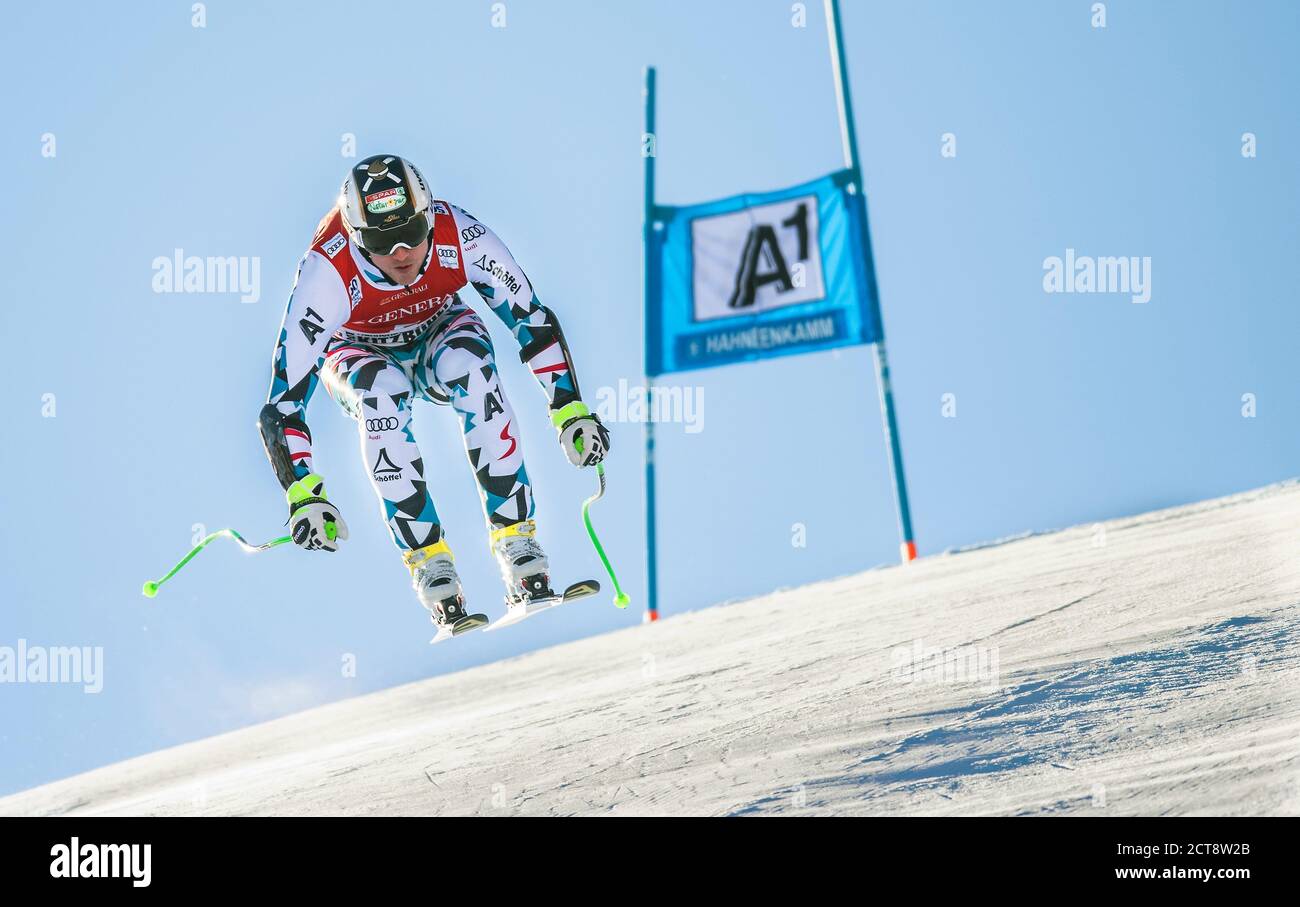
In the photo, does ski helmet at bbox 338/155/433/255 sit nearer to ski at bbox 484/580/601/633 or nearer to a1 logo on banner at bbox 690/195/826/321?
ski at bbox 484/580/601/633

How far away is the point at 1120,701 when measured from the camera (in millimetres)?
7070

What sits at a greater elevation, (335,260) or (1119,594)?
(335,260)


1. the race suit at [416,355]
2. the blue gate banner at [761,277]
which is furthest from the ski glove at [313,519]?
the blue gate banner at [761,277]

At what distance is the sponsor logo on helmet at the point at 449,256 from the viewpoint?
23.8 feet
